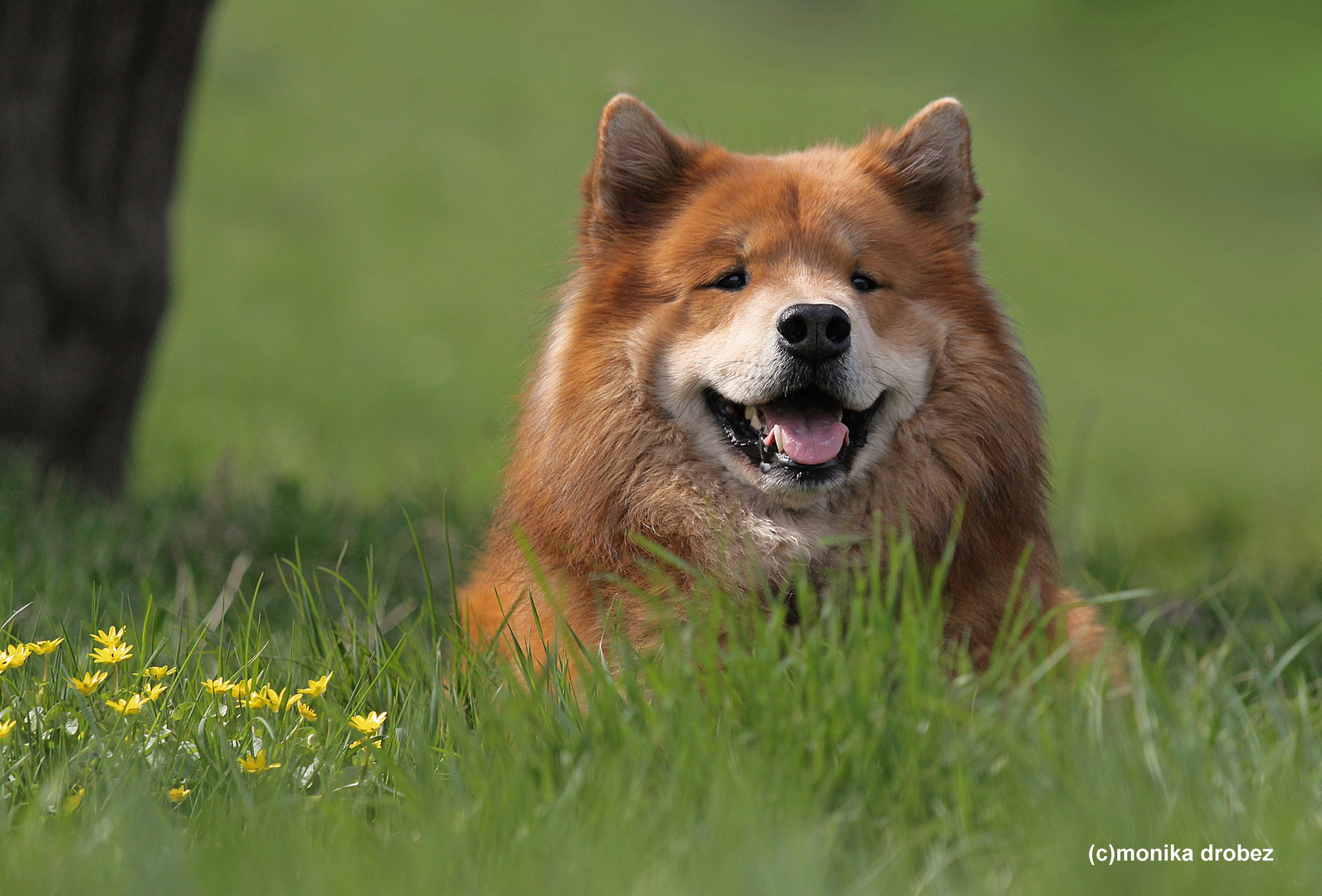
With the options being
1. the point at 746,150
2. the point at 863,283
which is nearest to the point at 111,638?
the point at 863,283

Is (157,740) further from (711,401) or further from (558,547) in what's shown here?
(711,401)

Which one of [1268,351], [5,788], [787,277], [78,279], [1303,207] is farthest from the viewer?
[1268,351]

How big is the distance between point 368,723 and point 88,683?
0.62 meters

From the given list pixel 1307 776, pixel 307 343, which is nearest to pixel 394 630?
pixel 1307 776

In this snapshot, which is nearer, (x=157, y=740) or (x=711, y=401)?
(x=157, y=740)

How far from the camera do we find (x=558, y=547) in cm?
313

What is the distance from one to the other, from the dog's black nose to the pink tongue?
0.21 metres

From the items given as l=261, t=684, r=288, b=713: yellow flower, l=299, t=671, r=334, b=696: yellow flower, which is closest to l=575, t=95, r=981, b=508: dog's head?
l=299, t=671, r=334, b=696: yellow flower

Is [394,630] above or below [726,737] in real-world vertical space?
below

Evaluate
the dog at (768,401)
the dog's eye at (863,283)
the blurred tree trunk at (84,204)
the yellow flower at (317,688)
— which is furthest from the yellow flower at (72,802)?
the blurred tree trunk at (84,204)

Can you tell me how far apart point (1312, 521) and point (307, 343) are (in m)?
9.54

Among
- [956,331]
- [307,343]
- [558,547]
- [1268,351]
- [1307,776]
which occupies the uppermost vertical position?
[956,331]

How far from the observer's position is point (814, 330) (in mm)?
2955

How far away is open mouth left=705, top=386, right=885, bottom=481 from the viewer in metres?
3.05
